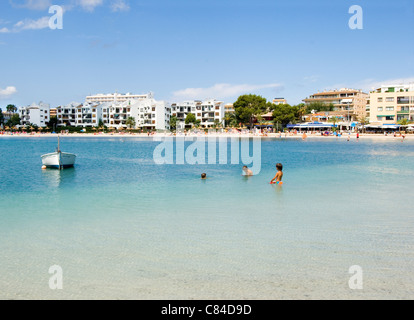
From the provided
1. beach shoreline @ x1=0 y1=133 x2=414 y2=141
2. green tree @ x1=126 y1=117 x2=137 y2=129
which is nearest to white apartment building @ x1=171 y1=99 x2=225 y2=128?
green tree @ x1=126 y1=117 x2=137 y2=129

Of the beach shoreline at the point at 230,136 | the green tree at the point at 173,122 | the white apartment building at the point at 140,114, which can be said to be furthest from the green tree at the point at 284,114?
the white apartment building at the point at 140,114

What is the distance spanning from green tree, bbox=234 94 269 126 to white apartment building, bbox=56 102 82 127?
66983mm

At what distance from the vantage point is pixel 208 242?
10.1 meters

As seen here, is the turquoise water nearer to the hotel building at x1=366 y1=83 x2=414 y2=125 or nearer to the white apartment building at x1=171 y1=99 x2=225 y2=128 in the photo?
the hotel building at x1=366 y1=83 x2=414 y2=125

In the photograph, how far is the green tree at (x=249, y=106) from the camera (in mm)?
115750

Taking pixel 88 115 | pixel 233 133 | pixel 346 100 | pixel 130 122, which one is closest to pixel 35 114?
pixel 88 115

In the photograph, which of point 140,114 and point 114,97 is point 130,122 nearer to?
point 140,114

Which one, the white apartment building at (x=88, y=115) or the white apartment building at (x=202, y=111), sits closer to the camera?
the white apartment building at (x=202, y=111)

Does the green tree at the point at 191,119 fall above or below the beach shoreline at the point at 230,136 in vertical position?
above

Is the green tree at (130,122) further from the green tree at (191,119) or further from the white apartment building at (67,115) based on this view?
the white apartment building at (67,115)

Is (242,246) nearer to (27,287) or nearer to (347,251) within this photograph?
(347,251)

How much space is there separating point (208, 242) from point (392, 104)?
348 feet

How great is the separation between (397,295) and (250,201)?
385 inches

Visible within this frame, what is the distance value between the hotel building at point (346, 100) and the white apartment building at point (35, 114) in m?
104
